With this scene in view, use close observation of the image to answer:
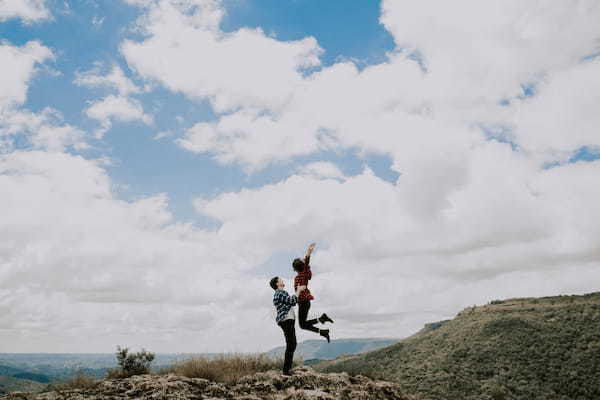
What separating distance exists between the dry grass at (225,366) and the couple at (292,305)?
53.4 inches

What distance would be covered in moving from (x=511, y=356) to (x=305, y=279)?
68915mm

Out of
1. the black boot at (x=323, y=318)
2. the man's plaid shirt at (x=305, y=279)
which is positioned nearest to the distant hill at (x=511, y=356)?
the black boot at (x=323, y=318)

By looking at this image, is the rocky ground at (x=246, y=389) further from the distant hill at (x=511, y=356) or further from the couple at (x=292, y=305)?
the distant hill at (x=511, y=356)

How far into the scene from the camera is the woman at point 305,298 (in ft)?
30.2

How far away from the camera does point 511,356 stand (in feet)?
217

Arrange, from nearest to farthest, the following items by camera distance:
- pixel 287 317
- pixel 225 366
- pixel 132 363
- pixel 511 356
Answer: pixel 287 317 → pixel 225 366 → pixel 132 363 → pixel 511 356

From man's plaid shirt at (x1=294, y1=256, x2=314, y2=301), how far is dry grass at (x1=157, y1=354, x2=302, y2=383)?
221 cm

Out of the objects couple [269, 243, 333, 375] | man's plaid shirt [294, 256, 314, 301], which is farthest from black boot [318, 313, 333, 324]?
man's plaid shirt [294, 256, 314, 301]

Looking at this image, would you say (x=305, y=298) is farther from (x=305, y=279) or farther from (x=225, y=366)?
(x=225, y=366)

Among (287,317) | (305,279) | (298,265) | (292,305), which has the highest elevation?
(298,265)

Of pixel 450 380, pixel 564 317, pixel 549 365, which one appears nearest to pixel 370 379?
pixel 450 380

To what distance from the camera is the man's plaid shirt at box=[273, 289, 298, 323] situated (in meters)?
8.91

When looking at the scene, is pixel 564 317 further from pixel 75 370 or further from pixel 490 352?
pixel 75 370

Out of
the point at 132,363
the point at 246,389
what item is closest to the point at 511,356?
the point at 132,363
